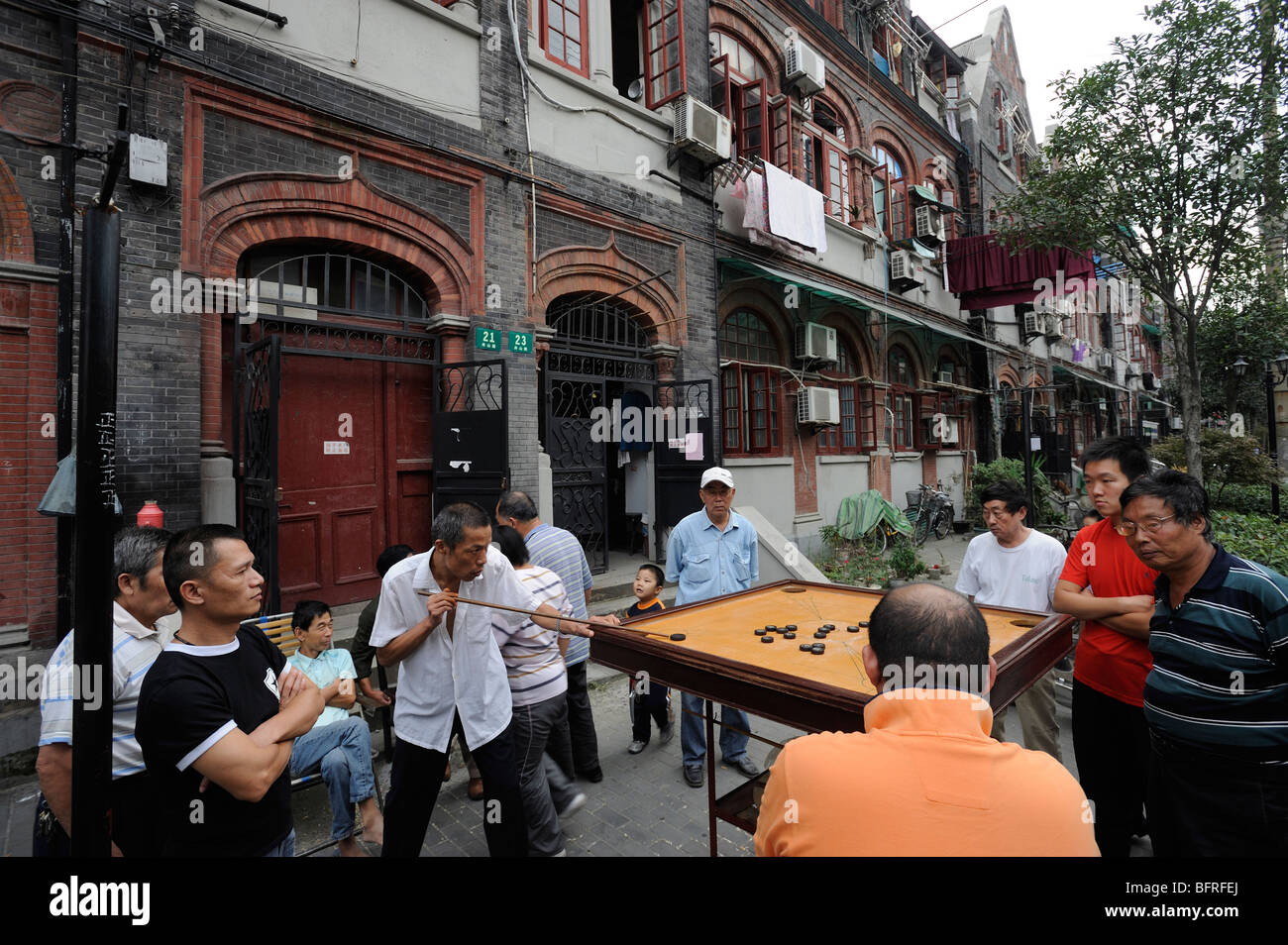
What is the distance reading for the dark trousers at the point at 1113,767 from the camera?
9.75ft

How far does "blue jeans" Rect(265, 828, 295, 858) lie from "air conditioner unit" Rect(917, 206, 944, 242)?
54.7 ft

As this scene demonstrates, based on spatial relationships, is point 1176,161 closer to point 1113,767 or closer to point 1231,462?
point 1231,462

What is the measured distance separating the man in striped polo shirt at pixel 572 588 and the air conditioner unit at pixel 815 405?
8.10 meters

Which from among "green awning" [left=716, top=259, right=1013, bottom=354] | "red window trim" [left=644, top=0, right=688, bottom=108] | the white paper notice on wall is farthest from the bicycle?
"red window trim" [left=644, top=0, right=688, bottom=108]

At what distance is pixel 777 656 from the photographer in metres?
2.91

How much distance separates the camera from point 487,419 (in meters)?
6.43

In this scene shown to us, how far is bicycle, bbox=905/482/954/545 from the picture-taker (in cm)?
1438

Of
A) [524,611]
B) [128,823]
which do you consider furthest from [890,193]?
[128,823]

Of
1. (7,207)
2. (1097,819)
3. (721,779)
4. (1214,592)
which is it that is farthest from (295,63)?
(1097,819)

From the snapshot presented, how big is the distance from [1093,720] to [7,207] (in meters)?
7.50

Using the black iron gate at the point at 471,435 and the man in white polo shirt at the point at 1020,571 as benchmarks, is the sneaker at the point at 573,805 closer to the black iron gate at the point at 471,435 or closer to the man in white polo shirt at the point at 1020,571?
A: the man in white polo shirt at the point at 1020,571

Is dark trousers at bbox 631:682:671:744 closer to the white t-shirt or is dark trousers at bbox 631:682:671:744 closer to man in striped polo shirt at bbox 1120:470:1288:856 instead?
the white t-shirt

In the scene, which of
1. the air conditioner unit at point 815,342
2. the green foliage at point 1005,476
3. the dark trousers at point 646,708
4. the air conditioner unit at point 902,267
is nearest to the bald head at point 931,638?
the dark trousers at point 646,708

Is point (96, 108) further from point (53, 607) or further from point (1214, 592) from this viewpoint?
point (1214, 592)
